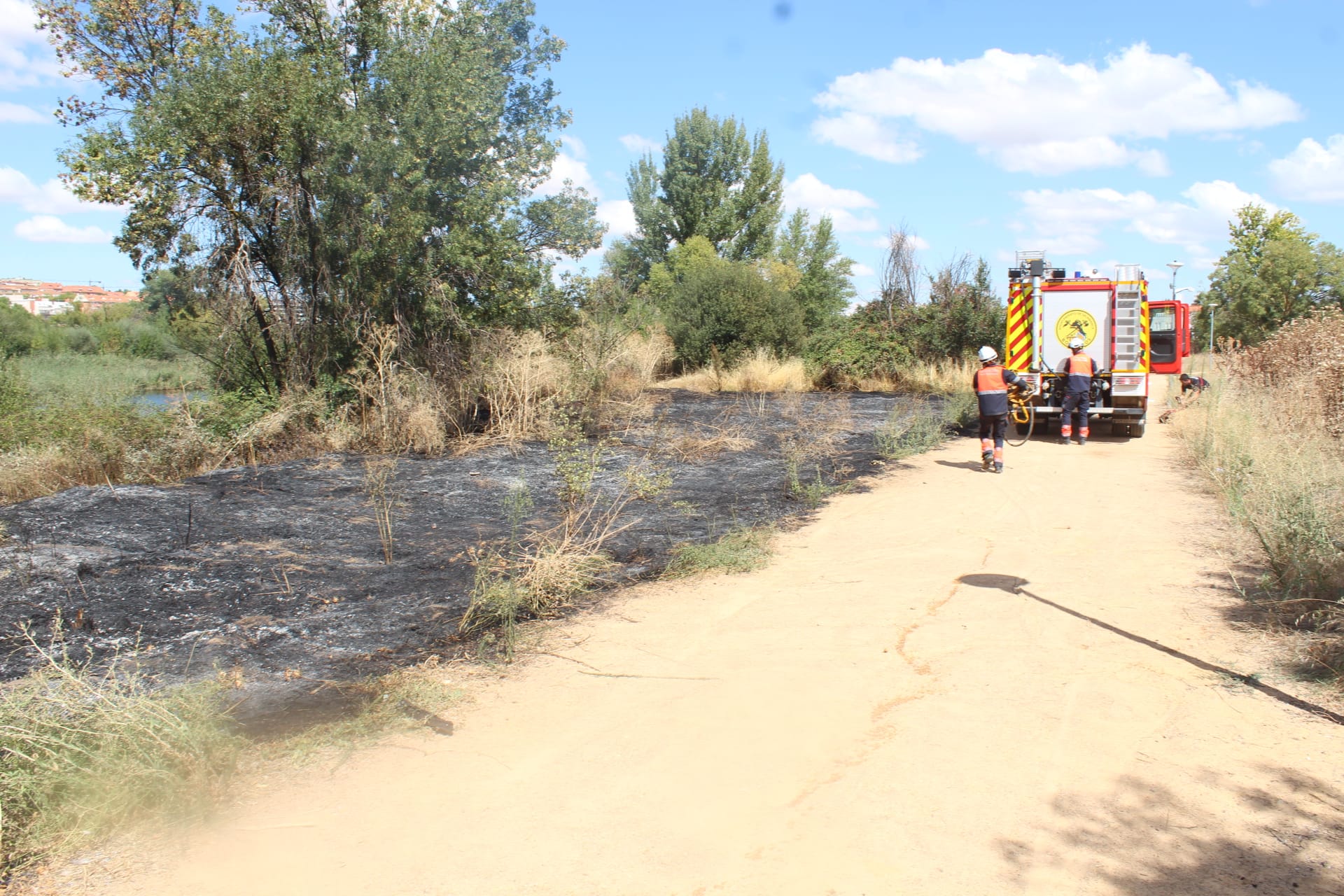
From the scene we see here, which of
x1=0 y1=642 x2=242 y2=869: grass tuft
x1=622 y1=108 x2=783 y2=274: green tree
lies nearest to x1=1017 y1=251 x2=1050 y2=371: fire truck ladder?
x1=0 y1=642 x2=242 y2=869: grass tuft

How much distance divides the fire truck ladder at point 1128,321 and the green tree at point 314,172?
10.7 meters

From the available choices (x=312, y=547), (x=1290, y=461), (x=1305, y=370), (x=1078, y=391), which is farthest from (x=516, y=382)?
(x=1305, y=370)

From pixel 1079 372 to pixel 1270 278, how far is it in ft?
89.4

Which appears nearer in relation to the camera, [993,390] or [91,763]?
[91,763]

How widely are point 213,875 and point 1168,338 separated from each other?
726 inches

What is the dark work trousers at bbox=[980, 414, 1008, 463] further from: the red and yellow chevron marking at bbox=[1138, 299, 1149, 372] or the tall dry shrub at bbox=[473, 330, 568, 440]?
the tall dry shrub at bbox=[473, 330, 568, 440]

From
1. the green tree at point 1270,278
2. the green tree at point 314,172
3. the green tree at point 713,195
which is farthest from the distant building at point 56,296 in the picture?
the green tree at point 1270,278

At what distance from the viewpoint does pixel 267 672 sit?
18.2 ft

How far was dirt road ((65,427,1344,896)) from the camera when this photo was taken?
3.45 meters

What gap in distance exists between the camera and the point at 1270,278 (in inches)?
1388

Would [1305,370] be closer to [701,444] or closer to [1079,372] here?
[1079,372]

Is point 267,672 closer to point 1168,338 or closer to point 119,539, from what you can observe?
point 119,539

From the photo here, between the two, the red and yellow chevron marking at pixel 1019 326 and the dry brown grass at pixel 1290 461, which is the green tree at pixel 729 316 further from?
the dry brown grass at pixel 1290 461

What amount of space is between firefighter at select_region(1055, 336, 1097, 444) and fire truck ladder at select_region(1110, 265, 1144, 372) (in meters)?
0.64
